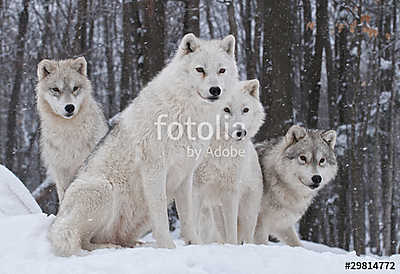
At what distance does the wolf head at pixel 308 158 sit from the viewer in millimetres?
6324

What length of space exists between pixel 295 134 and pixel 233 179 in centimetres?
143

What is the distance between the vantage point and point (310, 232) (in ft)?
35.4

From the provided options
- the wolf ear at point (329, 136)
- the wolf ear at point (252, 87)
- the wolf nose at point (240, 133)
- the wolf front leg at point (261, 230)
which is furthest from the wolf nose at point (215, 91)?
the wolf ear at point (329, 136)

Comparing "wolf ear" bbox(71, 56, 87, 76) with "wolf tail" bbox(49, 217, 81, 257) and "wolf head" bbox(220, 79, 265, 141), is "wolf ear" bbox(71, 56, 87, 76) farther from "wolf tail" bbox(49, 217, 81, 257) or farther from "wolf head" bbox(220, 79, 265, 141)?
"wolf tail" bbox(49, 217, 81, 257)

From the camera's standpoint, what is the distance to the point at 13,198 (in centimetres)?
611

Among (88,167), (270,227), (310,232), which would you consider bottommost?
(310,232)

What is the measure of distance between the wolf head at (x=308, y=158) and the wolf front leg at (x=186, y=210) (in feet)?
6.61

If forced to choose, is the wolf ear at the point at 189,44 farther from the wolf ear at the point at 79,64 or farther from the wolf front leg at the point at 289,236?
the wolf front leg at the point at 289,236

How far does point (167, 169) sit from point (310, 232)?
691cm

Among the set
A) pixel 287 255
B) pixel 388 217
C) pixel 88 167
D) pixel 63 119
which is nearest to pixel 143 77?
pixel 63 119

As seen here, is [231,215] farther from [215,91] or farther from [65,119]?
[65,119]

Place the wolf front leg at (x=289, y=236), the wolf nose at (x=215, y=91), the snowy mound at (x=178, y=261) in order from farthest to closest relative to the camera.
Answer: the wolf front leg at (x=289, y=236) < the wolf nose at (x=215, y=91) < the snowy mound at (x=178, y=261)

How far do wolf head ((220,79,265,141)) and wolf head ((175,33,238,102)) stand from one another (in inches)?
26.9

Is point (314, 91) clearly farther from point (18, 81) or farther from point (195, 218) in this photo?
point (18, 81)
